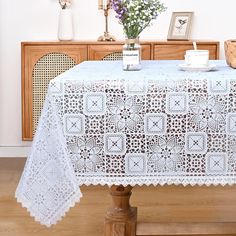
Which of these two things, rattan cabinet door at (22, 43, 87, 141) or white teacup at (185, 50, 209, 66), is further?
rattan cabinet door at (22, 43, 87, 141)

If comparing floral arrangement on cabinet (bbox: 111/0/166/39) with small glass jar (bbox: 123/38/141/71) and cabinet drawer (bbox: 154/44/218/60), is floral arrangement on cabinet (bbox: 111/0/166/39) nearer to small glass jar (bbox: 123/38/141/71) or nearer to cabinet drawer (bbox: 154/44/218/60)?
small glass jar (bbox: 123/38/141/71)

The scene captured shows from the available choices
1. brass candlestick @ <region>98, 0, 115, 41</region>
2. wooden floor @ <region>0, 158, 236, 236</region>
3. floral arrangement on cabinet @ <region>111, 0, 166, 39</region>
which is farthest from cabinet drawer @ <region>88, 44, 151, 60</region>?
floral arrangement on cabinet @ <region>111, 0, 166, 39</region>

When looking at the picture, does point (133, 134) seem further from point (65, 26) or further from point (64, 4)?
point (64, 4)

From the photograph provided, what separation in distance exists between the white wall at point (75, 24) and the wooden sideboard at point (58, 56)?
326 millimetres

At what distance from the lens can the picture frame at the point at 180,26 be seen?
14.3 feet

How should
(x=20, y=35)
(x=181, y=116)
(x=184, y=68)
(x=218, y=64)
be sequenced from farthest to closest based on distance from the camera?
1. (x=20, y=35)
2. (x=218, y=64)
3. (x=184, y=68)
4. (x=181, y=116)

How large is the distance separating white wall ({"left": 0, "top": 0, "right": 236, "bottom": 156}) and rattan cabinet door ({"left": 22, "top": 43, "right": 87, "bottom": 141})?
32 cm

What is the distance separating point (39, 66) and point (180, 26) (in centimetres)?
106

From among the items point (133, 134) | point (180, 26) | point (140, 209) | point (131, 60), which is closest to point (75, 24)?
point (180, 26)

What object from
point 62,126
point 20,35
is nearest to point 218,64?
point 62,126

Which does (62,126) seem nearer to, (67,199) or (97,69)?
(67,199)

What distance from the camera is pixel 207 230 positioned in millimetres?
2457

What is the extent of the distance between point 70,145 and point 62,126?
0.07 m

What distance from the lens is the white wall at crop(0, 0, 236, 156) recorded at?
4.47 metres
